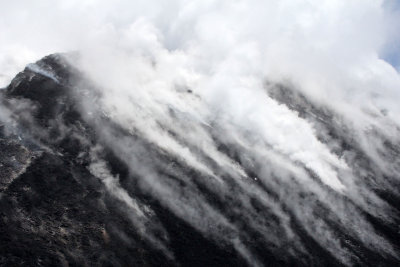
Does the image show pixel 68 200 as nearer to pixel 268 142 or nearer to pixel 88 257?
pixel 88 257

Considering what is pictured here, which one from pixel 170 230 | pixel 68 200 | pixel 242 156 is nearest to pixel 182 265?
pixel 170 230

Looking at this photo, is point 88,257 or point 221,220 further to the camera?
point 221,220

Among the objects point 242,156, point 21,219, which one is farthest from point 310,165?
point 21,219

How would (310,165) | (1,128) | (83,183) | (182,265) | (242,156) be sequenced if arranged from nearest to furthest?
(182,265) < (83,183) < (1,128) < (242,156) < (310,165)

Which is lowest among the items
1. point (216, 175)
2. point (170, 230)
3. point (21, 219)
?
point (21, 219)

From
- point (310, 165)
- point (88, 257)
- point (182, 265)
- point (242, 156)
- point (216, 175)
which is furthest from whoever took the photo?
point (310, 165)

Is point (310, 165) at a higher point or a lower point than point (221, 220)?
higher
